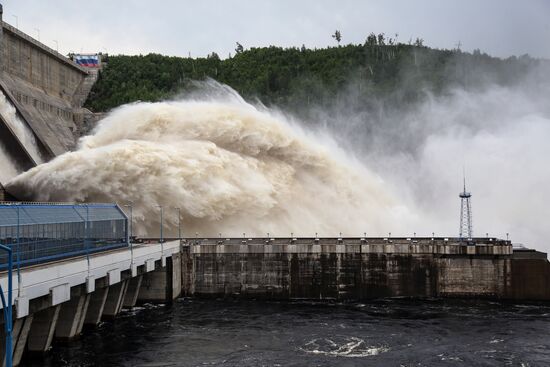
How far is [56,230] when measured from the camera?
36750 millimetres

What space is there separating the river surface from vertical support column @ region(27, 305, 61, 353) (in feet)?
2.84

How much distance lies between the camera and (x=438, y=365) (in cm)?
3334

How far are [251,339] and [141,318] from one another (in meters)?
11.2

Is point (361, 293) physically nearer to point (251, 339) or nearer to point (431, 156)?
point (251, 339)

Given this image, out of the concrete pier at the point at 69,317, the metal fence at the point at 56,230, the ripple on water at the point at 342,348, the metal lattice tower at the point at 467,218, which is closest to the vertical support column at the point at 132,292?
the metal fence at the point at 56,230

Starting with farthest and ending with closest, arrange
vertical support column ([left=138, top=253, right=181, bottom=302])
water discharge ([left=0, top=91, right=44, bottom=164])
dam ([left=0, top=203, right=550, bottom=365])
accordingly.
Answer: water discharge ([left=0, top=91, right=44, bottom=164])
vertical support column ([left=138, top=253, right=181, bottom=302])
dam ([left=0, top=203, right=550, bottom=365])

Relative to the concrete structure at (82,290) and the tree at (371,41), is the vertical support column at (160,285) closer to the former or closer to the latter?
the concrete structure at (82,290)

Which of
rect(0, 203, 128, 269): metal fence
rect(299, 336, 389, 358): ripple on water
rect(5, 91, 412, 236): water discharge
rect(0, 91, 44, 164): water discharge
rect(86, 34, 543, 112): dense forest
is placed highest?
rect(86, 34, 543, 112): dense forest

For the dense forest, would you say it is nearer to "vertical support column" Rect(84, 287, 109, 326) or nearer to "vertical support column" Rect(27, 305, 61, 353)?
"vertical support column" Rect(84, 287, 109, 326)

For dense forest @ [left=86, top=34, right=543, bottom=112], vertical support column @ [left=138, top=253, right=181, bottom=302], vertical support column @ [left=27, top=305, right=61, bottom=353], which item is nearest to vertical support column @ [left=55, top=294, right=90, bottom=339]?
vertical support column @ [left=27, top=305, right=61, bottom=353]

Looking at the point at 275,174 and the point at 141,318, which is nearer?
the point at 141,318

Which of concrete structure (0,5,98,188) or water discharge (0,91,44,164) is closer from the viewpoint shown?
water discharge (0,91,44,164)

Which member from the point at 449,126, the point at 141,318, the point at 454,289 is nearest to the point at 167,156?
the point at 141,318

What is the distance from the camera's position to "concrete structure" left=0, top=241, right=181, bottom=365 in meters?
29.2
